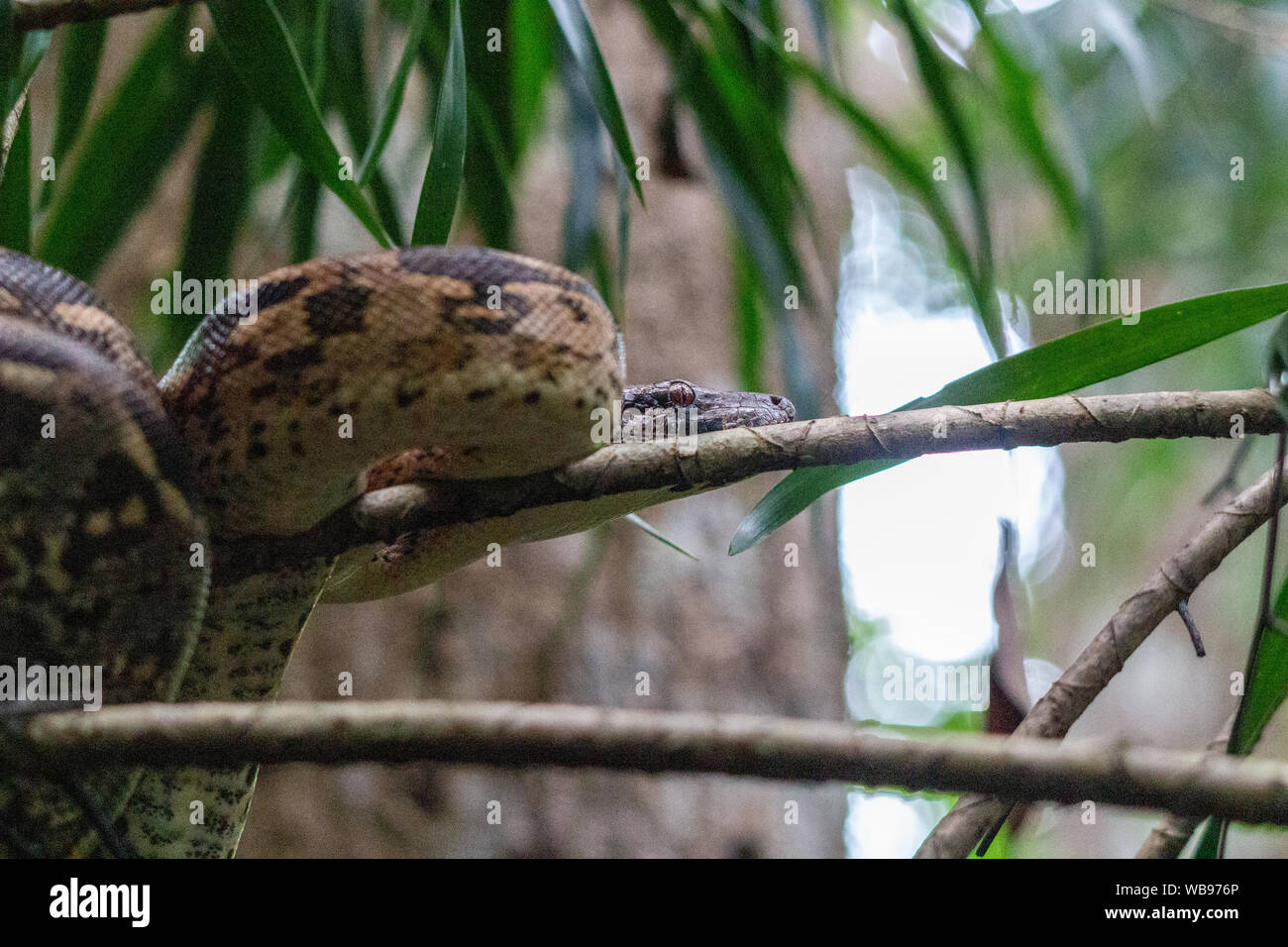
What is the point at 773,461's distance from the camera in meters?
1.58

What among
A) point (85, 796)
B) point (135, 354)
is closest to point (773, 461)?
point (85, 796)

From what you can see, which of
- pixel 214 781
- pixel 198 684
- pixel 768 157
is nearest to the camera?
pixel 198 684

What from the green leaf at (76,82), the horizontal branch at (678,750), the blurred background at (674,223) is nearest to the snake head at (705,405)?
the blurred background at (674,223)

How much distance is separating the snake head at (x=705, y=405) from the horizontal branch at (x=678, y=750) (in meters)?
1.33

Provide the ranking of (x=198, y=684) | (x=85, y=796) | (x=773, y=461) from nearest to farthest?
1. (x=85, y=796)
2. (x=773, y=461)
3. (x=198, y=684)

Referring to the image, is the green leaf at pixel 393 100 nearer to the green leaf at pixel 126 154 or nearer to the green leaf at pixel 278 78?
the green leaf at pixel 278 78

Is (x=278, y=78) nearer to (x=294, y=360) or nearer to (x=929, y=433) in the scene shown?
(x=294, y=360)

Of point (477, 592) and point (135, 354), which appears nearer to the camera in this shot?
point (135, 354)

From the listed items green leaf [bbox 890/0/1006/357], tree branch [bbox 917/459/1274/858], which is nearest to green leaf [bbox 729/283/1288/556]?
tree branch [bbox 917/459/1274/858]

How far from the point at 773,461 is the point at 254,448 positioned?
80 cm

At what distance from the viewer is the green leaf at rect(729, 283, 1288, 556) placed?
1.74 metres

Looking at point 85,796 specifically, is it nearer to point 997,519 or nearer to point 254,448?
point 254,448

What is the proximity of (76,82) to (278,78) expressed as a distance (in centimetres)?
90
